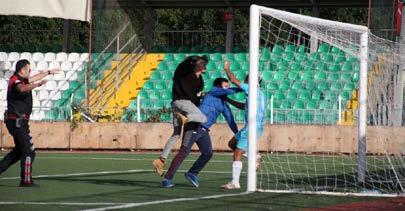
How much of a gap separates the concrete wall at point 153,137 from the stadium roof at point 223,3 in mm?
7882

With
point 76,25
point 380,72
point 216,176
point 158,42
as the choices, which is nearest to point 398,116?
point 380,72

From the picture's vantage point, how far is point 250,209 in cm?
1155

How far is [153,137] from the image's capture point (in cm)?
2698

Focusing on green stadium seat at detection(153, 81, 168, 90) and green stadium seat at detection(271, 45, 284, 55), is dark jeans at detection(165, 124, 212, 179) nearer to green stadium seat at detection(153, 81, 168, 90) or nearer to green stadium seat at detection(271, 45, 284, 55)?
green stadium seat at detection(271, 45, 284, 55)

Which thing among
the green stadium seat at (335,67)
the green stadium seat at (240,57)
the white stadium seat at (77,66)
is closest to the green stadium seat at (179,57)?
the green stadium seat at (240,57)

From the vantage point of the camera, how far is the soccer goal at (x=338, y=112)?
47.4 feet

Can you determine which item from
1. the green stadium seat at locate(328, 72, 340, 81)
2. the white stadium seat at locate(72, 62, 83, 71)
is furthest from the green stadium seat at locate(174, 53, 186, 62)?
the green stadium seat at locate(328, 72, 340, 81)

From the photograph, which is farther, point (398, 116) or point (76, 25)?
point (76, 25)

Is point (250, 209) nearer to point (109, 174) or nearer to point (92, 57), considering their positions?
point (109, 174)

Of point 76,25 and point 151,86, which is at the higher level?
point 76,25

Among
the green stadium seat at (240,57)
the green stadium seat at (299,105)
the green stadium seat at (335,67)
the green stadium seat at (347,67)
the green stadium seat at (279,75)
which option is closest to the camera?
the green stadium seat at (335,67)

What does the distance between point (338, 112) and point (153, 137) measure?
5170mm

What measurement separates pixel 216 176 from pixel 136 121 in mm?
11409

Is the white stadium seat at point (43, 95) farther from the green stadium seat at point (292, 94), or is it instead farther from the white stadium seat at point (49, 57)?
the green stadium seat at point (292, 94)
